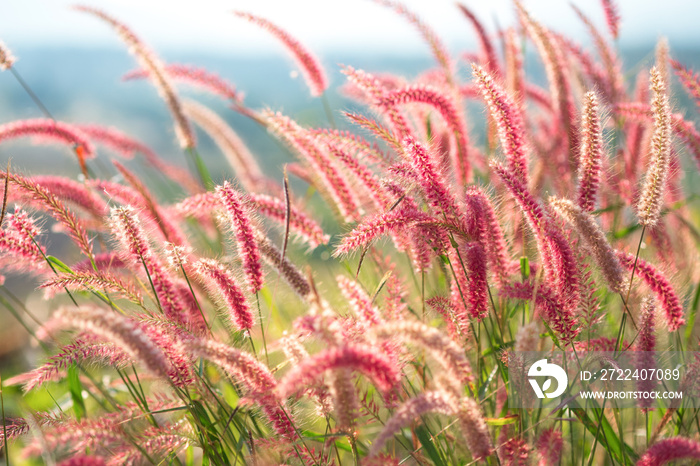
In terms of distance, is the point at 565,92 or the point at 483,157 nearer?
the point at 565,92

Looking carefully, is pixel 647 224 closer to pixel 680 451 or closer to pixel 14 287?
pixel 680 451

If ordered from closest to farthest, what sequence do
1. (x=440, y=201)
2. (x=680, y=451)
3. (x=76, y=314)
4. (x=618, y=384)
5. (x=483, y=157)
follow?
(x=76, y=314) → (x=680, y=451) → (x=440, y=201) → (x=618, y=384) → (x=483, y=157)

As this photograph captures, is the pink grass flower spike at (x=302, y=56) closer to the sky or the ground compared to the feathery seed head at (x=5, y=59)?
closer to the sky

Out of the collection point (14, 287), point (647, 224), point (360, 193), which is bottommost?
point (14, 287)

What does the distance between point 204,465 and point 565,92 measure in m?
2.18

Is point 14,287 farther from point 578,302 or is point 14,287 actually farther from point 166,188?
point 578,302

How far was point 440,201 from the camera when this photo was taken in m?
1.34

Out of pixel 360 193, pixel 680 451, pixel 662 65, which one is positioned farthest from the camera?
pixel 662 65

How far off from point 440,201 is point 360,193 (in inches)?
23.5

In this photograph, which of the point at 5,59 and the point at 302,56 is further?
the point at 302,56

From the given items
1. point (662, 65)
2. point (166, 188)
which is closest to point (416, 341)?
point (662, 65)

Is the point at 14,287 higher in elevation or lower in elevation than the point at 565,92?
lower

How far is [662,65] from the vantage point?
7.38 ft

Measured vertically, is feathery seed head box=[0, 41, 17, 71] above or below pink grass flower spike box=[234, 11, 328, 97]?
below
